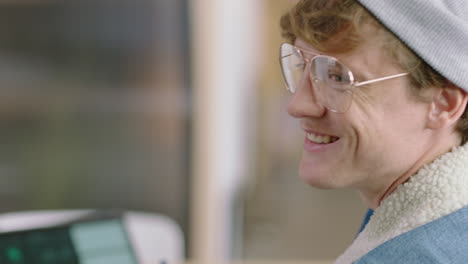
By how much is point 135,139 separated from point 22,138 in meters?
0.46

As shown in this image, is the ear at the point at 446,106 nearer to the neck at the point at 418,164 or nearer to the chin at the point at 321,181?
the neck at the point at 418,164

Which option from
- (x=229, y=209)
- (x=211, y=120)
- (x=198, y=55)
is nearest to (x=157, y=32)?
(x=198, y=55)

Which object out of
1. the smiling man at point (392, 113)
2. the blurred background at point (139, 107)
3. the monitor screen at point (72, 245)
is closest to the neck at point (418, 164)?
the smiling man at point (392, 113)

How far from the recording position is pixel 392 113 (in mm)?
745

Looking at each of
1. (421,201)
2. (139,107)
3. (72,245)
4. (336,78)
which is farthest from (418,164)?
(139,107)

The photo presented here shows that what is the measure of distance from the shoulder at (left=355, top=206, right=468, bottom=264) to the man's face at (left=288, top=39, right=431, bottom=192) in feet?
0.36

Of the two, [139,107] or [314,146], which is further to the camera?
[139,107]

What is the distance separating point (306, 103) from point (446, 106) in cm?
18

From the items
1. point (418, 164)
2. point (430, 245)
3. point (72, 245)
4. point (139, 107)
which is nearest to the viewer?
point (430, 245)

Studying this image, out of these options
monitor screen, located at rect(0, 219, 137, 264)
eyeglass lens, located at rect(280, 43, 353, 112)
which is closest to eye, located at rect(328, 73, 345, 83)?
eyeglass lens, located at rect(280, 43, 353, 112)

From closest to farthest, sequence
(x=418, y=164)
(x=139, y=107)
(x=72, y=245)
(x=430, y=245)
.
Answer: (x=430, y=245) → (x=418, y=164) → (x=72, y=245) → (x=139, y=107)

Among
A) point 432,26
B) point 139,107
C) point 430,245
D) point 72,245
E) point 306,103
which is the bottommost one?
point 139,107

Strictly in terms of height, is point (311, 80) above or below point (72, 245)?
above

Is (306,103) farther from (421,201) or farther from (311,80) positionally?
(421,201)
